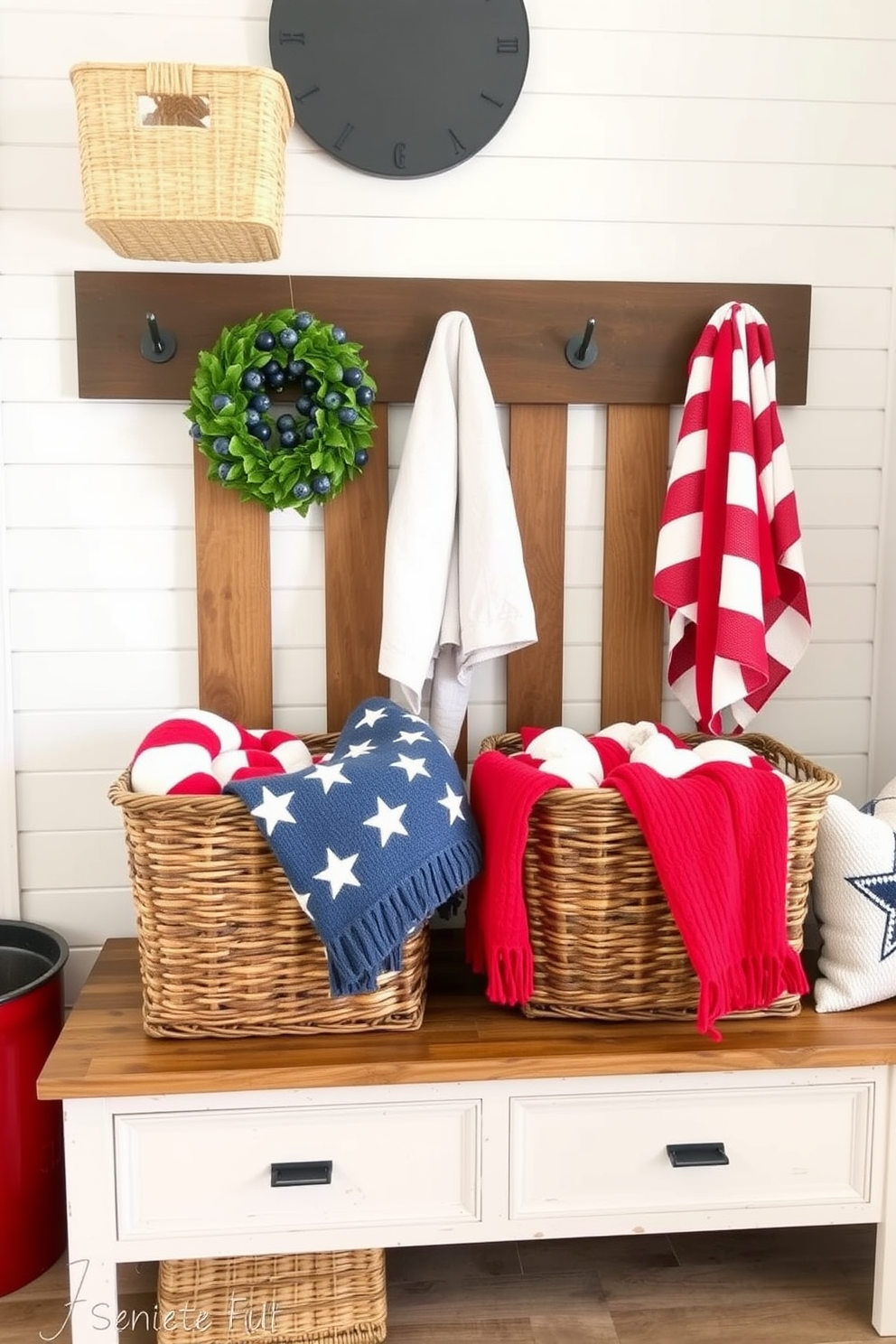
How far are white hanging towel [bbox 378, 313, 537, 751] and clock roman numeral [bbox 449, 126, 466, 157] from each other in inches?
10.5

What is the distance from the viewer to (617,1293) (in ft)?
5.60

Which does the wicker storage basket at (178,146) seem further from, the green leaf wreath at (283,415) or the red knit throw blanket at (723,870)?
the red knit throw blanket at (723,870)

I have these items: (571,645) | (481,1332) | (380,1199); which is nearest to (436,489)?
(571,645)

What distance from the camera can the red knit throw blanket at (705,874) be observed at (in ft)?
4.86

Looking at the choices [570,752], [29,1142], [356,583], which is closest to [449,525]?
[356,583]

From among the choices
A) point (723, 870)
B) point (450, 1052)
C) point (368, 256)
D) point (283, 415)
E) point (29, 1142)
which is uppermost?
point (368, 256)

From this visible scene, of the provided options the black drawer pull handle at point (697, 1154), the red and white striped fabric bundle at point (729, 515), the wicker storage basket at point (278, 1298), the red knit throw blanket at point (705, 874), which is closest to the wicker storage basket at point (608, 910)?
the red knit throw blanket at point (705, 874)

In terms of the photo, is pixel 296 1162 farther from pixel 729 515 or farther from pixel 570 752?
pixel 729 515

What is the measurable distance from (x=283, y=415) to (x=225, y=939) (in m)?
0.81

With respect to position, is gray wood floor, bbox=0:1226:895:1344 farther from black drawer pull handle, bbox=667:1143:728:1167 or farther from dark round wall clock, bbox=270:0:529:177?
dark round wall clock, bbox=270:0:529:177

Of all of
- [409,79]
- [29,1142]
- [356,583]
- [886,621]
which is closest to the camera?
[29,1142]

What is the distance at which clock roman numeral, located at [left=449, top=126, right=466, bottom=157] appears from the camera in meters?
1.83

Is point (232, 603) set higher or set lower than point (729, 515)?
lower

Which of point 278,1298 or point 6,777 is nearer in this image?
point 278,1298
